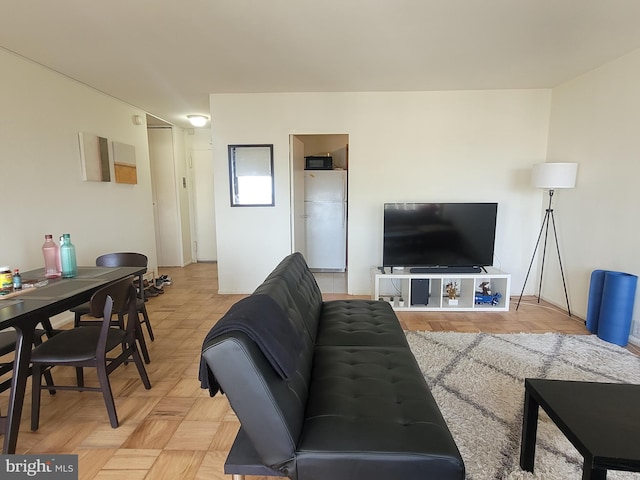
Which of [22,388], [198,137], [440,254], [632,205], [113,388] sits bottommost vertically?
[113,388]

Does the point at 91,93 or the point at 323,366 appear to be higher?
the point at 91,93

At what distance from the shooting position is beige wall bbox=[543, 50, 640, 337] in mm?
2830

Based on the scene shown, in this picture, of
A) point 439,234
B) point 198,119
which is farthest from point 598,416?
point 198,119

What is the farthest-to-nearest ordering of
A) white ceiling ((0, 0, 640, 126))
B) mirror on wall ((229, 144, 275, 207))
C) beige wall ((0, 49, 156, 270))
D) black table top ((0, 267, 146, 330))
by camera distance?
mirror on wall ((229, 144, 275, 207)) → beige wall ((0, 49, 156, 270)) → white ceiling ((0, 0, 640, 126)) → black table top ((0, 267, 146, 330))

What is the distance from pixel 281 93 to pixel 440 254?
2631 millimetres

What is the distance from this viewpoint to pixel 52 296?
179 cm

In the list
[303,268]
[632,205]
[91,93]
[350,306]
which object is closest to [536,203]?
[632,205]

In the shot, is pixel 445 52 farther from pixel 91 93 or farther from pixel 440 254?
pixel 91 93

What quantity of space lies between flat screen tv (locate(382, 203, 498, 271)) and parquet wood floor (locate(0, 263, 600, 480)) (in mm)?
861

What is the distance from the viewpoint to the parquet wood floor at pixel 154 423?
1.58 metres

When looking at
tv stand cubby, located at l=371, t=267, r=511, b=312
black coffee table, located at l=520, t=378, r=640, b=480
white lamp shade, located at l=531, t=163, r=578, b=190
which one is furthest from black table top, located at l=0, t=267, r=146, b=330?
white lamp shade, located at l=531, t=163, r=578, b=190

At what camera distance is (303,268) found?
7.89ft

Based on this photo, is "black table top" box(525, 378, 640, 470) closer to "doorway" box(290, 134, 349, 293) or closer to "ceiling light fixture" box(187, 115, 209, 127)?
"doorway" box(290, 134, 349, 293)

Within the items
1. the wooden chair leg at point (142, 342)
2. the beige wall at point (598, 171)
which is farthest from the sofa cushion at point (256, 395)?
the beige wall at point (598, 171)
